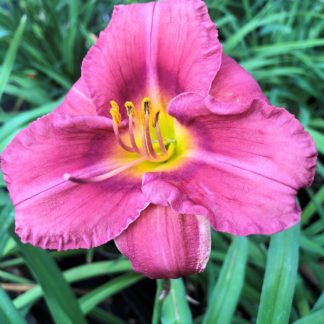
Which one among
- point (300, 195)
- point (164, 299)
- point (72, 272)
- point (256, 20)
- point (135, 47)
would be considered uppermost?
point (135, 47)

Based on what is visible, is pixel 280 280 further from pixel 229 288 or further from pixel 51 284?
pixel 51 284

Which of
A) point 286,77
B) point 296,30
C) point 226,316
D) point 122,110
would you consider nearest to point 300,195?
point 286,77

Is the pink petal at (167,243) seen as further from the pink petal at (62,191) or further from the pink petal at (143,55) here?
the pink petal at (143,55)

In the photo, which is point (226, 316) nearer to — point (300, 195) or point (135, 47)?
point (135, 47)

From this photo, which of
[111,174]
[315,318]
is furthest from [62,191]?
[315,318]

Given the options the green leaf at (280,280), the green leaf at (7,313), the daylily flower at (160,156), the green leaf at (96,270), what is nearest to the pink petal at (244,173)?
the daylily flower at (160,156)

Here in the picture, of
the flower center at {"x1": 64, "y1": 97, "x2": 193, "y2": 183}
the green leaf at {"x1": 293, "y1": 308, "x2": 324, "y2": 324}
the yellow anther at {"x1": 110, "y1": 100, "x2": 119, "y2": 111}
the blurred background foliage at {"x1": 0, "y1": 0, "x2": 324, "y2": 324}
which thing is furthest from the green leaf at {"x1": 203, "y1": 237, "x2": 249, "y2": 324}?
the yellow anther at {"x1": 110, "y1": 100, "x2": 119, "y2": 111}
